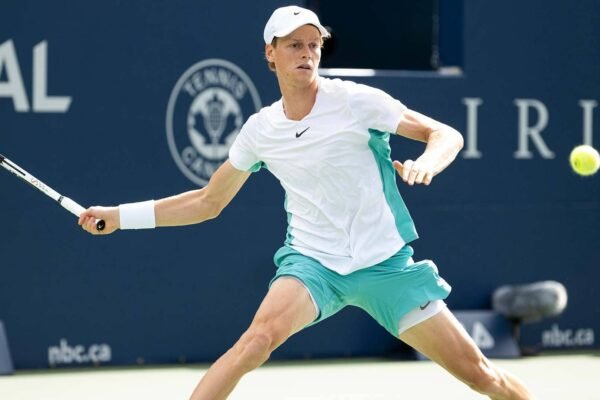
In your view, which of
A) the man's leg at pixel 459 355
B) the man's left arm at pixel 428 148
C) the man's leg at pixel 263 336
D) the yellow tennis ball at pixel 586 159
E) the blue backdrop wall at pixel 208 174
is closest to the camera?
the man's left arm at pixel 428 148

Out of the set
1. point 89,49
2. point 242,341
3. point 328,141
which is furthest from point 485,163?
point 242,341

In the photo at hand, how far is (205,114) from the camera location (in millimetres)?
8484

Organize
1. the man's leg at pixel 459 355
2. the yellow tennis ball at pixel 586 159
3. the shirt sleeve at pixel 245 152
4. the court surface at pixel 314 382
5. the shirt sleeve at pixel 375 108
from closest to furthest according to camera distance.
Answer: the man's leg at pixel 459 355 → the shirt sleeve at pixel 375 108 → the shirt sleeve at pixel 245 152 → the yellow tennis ball at pixel 586 159 → the court surface at pixel 314 382

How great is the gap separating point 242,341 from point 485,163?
461 cm

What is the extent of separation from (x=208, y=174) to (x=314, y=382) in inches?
59.7

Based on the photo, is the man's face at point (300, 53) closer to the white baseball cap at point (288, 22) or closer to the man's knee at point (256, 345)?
the white baseball cap at point (288, 22)

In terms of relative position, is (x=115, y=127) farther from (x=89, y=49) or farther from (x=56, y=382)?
(x=56, y=382)

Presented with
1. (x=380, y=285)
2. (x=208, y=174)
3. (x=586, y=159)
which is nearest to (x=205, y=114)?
(x=208, y=174)

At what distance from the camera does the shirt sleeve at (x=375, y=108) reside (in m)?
5.29

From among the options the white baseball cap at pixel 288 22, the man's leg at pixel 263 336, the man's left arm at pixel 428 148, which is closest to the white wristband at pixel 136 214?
the man's leg at pixel 263 336

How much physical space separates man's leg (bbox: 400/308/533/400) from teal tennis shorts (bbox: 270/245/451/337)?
0.09 meters

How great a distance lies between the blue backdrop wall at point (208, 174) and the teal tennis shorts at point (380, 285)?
315 centimetres

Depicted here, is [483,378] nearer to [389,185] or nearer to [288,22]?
A: [389,185]

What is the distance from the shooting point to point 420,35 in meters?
10.1
